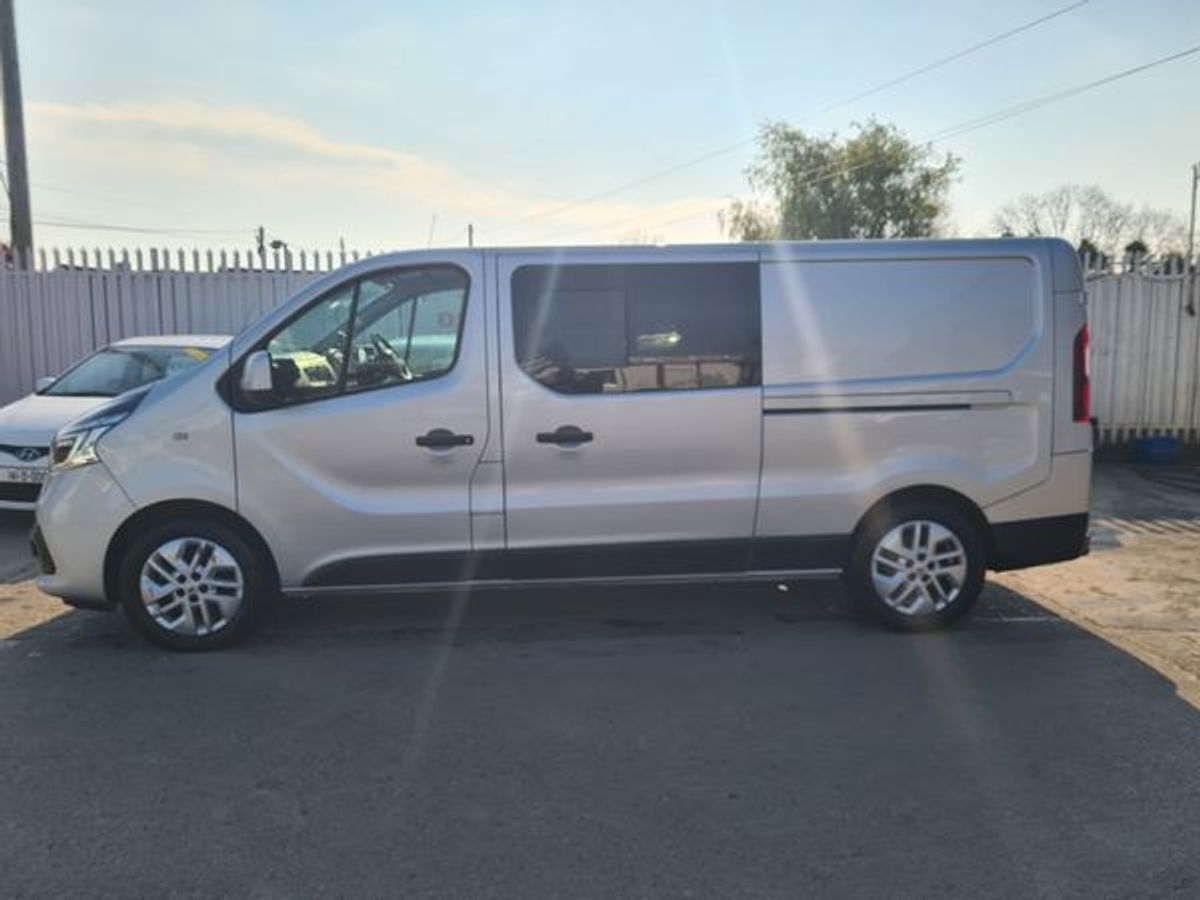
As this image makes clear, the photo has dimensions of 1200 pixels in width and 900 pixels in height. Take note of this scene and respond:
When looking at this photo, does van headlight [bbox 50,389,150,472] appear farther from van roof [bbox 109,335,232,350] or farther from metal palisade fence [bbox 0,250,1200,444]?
metal palisade fence [bbox 0,250,1200,444]

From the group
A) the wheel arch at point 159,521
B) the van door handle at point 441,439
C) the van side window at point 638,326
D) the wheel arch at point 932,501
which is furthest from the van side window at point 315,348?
the wheel arch at point 932,501

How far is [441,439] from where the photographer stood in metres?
5.35

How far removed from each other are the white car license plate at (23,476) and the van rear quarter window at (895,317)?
6016 millimetres

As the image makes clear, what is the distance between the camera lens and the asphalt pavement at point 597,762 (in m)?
3.23

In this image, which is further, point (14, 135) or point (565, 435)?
point (14, 135)

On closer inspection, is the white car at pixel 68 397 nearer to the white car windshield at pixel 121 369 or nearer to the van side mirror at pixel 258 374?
the white car windshield at pixel 121 369

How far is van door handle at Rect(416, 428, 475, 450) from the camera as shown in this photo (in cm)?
534

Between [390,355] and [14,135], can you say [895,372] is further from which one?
[14,135]

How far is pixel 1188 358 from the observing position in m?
12.2

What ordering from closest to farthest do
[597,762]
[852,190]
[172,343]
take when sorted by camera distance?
Answer: 1. [597,762]
2. [172,343]
3. [852,190]

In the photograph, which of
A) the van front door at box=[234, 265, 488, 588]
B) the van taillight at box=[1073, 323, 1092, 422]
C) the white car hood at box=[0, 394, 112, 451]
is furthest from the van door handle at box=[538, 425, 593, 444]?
the white car hood at box=[0, 394, 112, 451]

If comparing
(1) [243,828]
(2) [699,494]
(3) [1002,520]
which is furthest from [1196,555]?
(1) [243,828]

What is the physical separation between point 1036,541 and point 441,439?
3.35 metres

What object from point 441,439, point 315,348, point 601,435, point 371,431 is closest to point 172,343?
point 315,348
